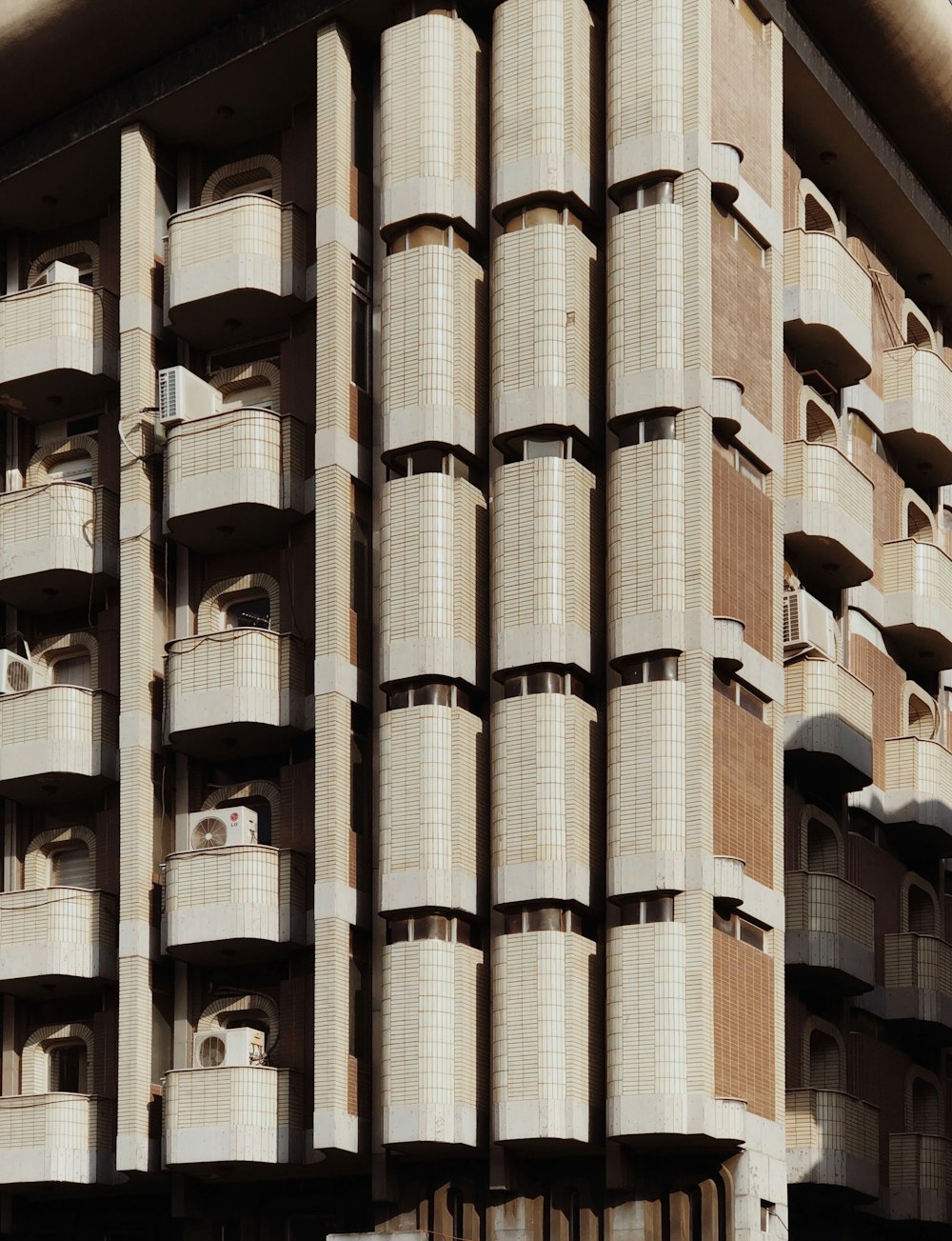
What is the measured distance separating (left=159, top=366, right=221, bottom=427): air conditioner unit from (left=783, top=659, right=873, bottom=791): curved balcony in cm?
1117

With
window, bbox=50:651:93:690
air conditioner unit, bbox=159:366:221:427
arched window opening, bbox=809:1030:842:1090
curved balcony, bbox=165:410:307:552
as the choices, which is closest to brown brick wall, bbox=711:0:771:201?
curved balcony, bbox=165:410:307:552

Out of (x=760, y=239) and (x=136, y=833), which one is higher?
(x=760, y=239)

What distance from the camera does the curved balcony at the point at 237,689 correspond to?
42250mm

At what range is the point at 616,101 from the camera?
138ft

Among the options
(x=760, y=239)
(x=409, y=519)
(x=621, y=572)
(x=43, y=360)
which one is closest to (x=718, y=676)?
(x=621, y=572)

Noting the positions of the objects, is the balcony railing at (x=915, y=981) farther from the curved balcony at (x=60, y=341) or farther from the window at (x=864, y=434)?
the curved balcony at (x=60, y=341)

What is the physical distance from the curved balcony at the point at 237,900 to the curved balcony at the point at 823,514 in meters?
10.6

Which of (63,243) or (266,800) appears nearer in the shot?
(266,800)

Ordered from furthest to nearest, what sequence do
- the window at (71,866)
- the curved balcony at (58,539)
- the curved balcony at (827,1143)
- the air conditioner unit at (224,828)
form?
the window at (71,866), the curved balcony at (58,539), the air conditioner unit at (224,828), the curved balcony at (827,1143)

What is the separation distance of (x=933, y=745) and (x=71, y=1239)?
17.9 metres

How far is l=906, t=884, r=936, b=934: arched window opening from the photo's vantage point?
1924 inches

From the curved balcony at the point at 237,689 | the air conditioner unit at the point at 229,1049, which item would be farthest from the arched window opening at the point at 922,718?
the air conditioner unit at the point at 229,1049

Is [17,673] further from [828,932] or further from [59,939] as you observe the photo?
[828,932]

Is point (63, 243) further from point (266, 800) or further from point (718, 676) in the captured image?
point (718, 676)
